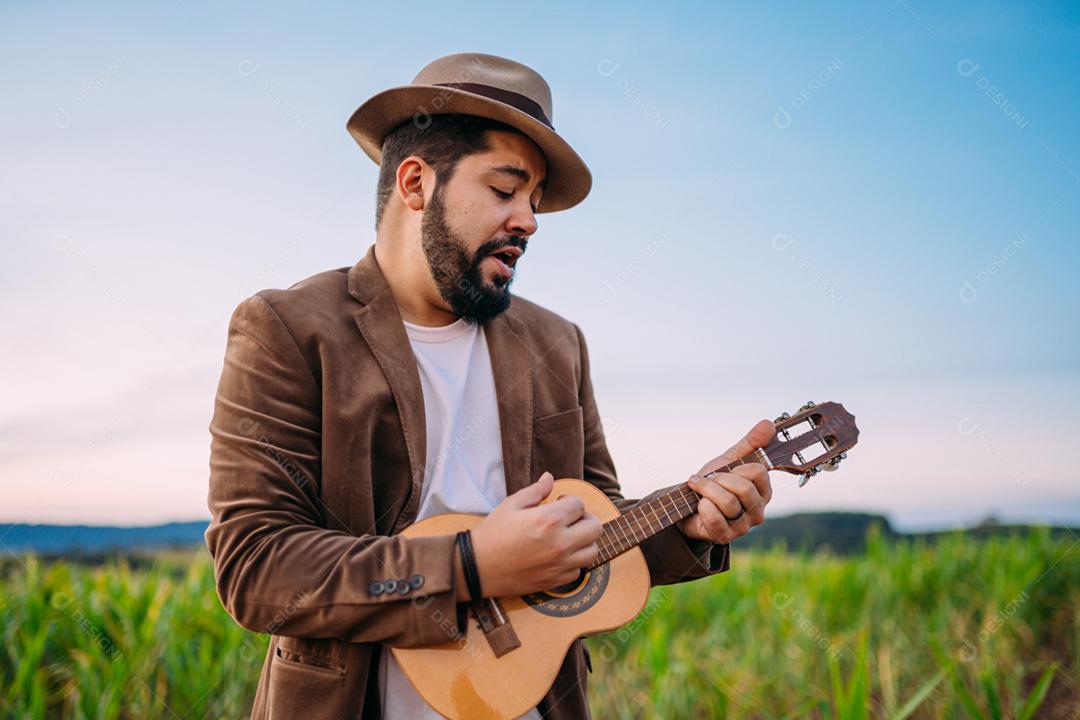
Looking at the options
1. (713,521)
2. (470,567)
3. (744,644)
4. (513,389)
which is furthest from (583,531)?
(744,644)

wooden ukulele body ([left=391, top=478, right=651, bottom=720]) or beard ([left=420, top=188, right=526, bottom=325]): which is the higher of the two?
beard ([left=420, top=188, right=526, bottom=325])

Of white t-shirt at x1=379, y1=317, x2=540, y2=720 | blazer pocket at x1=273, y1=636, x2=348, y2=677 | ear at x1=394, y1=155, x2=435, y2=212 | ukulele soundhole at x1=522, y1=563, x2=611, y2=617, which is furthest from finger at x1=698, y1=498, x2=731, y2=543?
ear at x1=394, y1=155, x2=435, y2=212

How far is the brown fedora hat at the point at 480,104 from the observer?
2330 mm

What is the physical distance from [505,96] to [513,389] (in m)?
0.81

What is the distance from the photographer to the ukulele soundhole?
2.15m

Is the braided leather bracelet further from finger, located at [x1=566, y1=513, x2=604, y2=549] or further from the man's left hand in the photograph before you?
the man's left hand

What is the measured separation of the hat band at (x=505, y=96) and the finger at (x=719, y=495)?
109 centimetres

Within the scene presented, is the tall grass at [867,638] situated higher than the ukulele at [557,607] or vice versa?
the ukulele at [557,607]

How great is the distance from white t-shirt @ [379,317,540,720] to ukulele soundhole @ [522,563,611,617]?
25 centimetres

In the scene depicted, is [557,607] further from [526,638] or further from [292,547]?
[292,547]

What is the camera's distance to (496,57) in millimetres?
2500

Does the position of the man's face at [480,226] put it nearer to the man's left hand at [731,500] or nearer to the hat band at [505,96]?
the hat band at [505,96]

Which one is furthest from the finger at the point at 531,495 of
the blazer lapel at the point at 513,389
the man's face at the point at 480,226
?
the man's face at the point at 480,226

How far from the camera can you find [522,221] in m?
2.32
